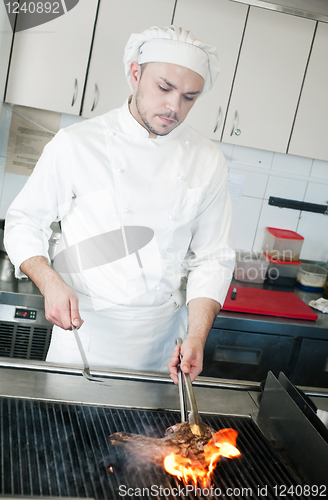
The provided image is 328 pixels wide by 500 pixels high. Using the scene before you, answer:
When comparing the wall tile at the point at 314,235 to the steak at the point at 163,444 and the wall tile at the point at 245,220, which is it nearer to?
the wall tile at the point at 245,220

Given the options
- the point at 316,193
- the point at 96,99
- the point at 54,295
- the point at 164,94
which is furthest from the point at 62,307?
the point at 316,193

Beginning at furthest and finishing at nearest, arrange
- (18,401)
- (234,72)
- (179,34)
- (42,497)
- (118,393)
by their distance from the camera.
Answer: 1. (234,72)
2. (179,34)
3. (118,393)
4. (18,401)
5. (42,497)

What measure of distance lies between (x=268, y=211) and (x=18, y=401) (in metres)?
2.31

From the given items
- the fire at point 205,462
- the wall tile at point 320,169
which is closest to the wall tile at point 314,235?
the wall tile at point 320,169

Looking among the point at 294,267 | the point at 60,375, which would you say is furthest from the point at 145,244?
the point at 294,267

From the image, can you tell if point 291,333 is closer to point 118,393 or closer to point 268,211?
point 268,211

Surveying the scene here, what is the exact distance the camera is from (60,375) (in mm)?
1154

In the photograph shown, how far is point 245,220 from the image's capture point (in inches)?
117

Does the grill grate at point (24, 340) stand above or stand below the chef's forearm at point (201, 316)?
below

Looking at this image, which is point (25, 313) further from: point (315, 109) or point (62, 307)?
point (315, 109)

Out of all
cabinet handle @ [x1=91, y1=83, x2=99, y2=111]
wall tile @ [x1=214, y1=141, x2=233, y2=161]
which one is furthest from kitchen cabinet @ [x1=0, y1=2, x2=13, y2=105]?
wall tile @ [x1=214, y1=141, x2=233, y2=161]

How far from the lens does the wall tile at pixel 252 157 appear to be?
2885 millimetres

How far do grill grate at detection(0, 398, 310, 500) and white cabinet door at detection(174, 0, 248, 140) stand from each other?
1.80 metres

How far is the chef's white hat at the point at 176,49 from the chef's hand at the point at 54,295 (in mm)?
735
